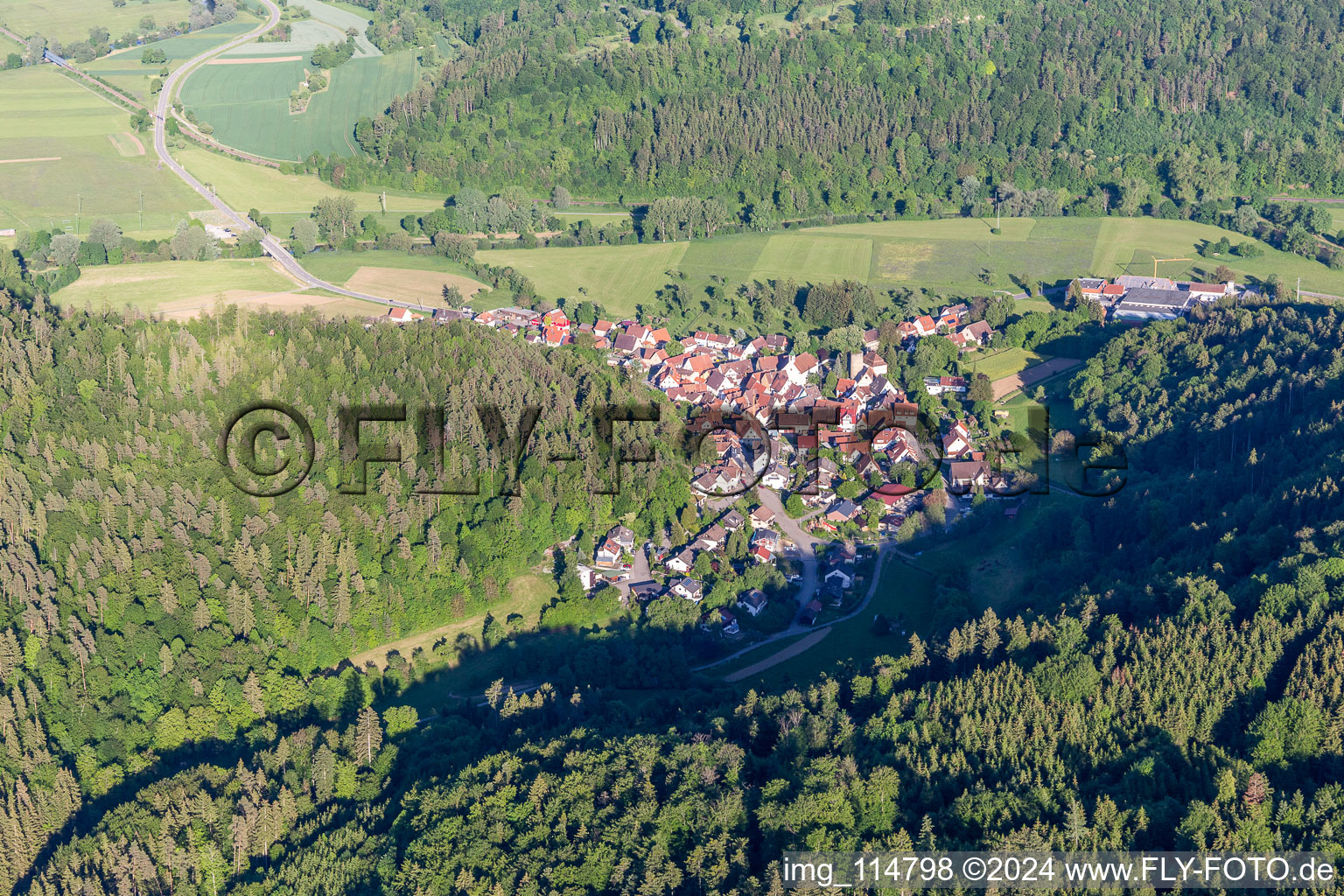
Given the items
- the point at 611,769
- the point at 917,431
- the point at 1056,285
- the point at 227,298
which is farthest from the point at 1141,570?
the point at 227,298

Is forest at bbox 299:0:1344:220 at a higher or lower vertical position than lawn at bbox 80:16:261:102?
lower

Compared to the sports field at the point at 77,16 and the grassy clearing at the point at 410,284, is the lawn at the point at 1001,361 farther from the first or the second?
the sports field at the point at 77,16

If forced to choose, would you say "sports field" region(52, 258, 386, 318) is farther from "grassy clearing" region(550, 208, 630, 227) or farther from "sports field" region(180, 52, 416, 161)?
"sports field" region(180, 52, 416, 161)

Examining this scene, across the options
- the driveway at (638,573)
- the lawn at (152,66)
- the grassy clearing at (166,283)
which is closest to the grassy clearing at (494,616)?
the driveway at (638,573)

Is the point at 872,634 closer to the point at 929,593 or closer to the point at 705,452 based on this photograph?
the point at 929,593

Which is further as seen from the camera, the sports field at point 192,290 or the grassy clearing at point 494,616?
the sports field at point 192,290

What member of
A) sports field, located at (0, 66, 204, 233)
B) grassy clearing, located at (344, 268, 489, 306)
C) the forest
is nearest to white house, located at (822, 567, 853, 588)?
grassy clearing, located at (344, 268, 489, 306)

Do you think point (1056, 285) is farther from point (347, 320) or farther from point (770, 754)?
point (770, 754)
